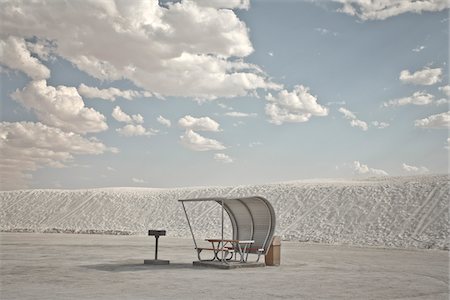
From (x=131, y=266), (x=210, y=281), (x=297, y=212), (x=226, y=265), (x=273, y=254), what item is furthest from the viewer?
(x=297, y=212)

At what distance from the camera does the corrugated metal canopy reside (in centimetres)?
1761

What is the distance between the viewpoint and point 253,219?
1873cm

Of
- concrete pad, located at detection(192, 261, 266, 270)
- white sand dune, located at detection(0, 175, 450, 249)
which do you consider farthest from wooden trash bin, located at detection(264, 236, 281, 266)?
white sand dune, located at detection(0, 175, 450, 249)

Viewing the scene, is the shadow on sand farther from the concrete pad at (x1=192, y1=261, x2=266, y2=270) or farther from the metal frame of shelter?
the metal frame of shelter

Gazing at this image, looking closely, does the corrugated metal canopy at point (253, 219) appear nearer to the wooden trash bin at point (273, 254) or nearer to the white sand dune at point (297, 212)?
the wooden trash bin at point (273, 254)

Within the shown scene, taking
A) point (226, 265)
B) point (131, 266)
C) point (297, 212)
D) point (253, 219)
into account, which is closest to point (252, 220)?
point (253, 219)

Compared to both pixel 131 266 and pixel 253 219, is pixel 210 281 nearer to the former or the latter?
pixel 131 266

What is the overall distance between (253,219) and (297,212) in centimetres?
2889

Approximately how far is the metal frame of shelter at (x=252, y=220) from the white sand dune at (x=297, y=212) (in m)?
16.6

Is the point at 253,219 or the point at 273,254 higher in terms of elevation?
the point at 253,219

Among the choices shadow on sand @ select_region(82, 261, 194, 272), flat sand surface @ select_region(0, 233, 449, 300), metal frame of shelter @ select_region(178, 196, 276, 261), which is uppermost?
metal frame of shelter @ select_region(178, 196, 276, 261)

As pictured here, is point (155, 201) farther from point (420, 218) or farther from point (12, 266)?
point (12, 266)

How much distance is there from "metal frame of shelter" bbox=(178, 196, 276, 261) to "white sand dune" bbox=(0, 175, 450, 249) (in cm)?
1663

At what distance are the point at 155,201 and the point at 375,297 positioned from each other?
53.9m
